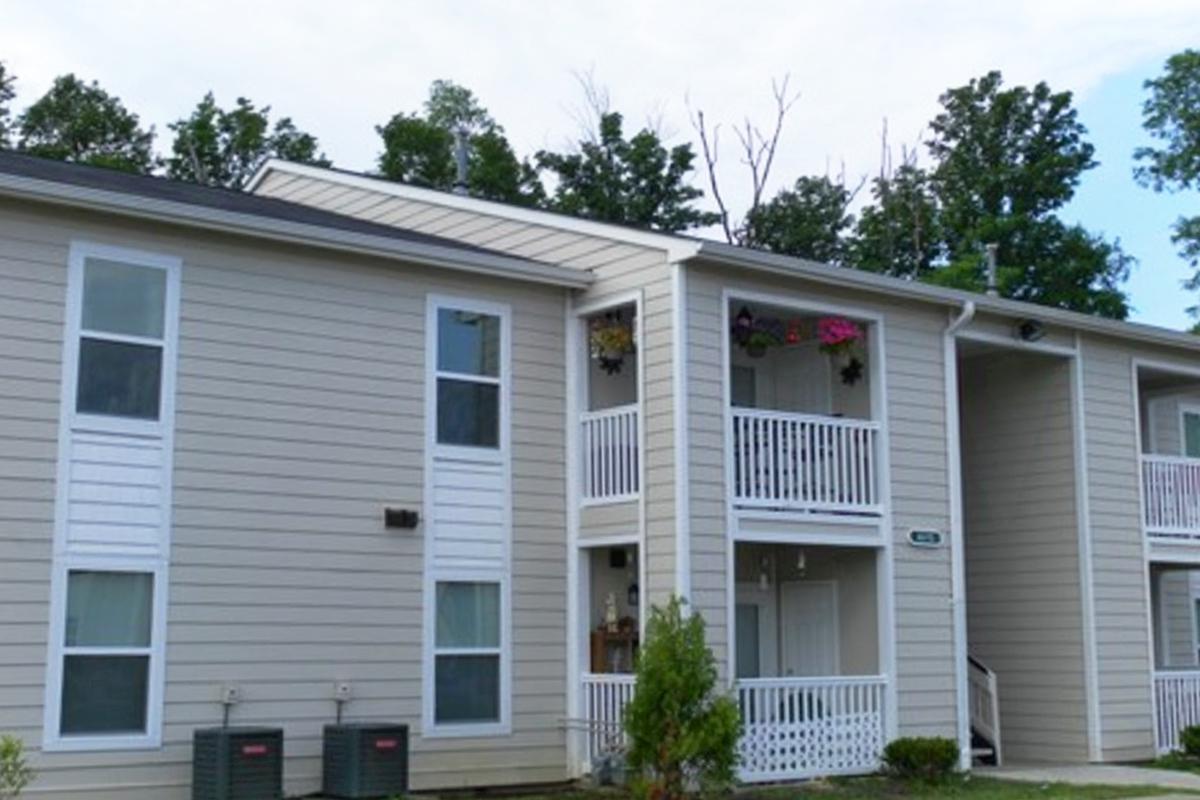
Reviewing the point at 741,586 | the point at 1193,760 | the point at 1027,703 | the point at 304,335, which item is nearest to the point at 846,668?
the point at 741,586

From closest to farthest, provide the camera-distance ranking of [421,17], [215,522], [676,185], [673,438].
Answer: [215,522] → [673,438] → [421,17] → [676,185]

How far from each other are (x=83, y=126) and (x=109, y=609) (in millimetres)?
24674

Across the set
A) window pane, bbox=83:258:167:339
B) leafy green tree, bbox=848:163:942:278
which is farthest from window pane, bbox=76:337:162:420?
leafy green tree, bbox=848:163:942:278

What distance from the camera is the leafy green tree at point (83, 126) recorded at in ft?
117

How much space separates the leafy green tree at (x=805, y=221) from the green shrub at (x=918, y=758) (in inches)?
982

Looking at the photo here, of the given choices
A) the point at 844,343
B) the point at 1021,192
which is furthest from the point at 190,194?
the point at 1021,192

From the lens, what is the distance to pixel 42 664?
513 inches

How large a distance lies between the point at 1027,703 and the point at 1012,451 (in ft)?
10.6

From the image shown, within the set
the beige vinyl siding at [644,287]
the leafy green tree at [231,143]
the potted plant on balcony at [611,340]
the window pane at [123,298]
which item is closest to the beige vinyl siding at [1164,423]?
the potted plant on balcony at [611,340]

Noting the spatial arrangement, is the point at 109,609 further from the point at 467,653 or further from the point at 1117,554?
the point at 1117,554

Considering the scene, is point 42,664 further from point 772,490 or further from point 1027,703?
point 1027,703

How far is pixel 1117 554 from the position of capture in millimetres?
20000

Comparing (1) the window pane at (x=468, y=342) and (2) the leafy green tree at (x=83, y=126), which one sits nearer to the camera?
(1) the window pane at (x=468, y=342)

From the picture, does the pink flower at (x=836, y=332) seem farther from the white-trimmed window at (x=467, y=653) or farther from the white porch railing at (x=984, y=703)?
the white porch railing at (x=984, y=703)
